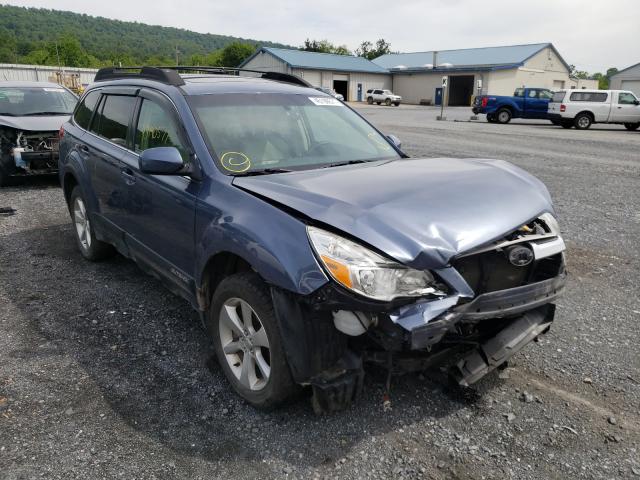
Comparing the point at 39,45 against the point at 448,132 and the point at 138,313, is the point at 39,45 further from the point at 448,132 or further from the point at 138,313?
the point at 138,313

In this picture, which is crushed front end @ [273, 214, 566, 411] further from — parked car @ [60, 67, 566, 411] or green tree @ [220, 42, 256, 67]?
green tree @ [220, 42, 256, 67]

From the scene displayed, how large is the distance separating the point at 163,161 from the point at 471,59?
57.2 metres

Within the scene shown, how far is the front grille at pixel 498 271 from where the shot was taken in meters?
2.62

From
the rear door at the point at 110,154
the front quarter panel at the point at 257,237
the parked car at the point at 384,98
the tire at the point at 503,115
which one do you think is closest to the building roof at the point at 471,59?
the parked car at the point at 384,98

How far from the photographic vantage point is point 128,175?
4.09 m

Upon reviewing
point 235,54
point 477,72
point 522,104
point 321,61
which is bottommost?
point 522,104

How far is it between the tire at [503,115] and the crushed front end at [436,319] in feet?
83.8

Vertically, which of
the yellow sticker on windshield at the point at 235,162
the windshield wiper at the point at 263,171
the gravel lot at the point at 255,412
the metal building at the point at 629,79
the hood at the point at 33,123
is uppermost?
the metal building at the point at 629,79

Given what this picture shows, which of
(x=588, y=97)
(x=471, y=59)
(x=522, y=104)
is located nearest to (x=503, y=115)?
(x=522, y=104)

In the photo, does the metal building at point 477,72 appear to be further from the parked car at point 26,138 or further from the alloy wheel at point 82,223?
the alloy wheel at point 82,223

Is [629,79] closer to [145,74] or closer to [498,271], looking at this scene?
[145,74]

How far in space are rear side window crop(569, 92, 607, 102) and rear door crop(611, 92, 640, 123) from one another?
0.52 meters

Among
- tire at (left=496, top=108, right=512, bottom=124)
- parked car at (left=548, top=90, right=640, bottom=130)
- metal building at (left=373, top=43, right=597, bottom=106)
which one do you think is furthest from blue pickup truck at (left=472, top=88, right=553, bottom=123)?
metal building at (left=373, top=43, right=597, bottom=106)

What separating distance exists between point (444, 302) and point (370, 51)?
9881 cm
